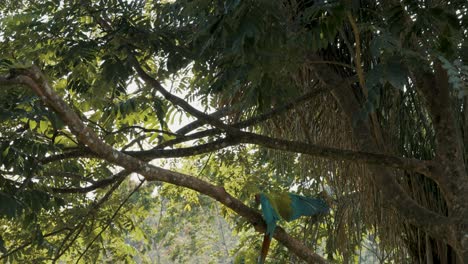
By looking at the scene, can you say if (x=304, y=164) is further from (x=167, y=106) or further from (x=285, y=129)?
(x=167, y=106)

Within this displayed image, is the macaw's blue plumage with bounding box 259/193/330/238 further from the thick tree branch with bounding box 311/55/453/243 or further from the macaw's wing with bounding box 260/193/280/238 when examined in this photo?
the thick tree branch with bounding box 311/55/453/243

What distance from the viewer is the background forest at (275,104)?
1975 mm

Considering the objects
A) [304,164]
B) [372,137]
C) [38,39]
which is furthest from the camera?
[304,164]

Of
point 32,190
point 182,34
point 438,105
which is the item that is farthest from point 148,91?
point 438,105

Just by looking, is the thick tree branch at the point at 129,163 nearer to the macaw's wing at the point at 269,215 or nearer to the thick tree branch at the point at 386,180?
the macaw's wing at the point at 269,215

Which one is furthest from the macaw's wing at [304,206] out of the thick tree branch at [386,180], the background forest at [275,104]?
the thick tree branch at [386,180]

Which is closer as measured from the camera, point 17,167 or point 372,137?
point 17,167

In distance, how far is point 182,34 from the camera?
3121mm

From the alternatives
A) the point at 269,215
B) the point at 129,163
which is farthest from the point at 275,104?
the point at 129,163

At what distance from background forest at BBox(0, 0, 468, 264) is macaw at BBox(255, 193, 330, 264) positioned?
0.16 feet

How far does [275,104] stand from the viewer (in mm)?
2916

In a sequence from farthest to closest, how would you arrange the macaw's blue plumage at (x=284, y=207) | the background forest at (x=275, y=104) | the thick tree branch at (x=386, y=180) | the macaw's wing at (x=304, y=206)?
the macaw's wing at (x=304, y=206)
the macaw's blue plumage at (x=284, y=207)
the thick tree branch at (x=386, y=180)
the background forest at (x=275, y=104)

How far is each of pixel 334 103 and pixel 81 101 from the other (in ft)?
4.98

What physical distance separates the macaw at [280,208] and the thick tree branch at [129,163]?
1.6 inches
